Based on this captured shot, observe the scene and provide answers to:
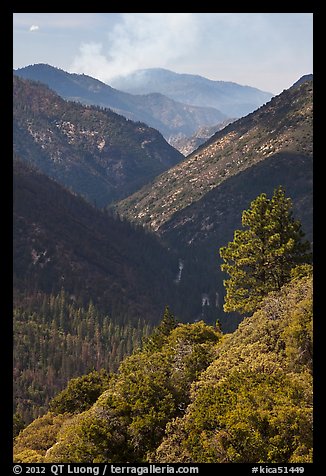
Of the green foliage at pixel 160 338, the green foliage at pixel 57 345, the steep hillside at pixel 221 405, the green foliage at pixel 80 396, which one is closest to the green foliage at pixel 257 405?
the steep hillside at pixel 221 405

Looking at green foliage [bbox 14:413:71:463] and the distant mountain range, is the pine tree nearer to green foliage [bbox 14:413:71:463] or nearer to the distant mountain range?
green foliage [bbox 14:413:71:463]

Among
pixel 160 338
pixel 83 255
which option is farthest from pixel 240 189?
pixel 160 338

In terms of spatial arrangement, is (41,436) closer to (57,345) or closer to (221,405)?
(221,405)

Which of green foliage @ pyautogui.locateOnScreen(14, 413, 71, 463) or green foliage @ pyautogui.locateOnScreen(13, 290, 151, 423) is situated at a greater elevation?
green foliage @ pyautogui.locateOnScreen(14, 413, 71, 463)

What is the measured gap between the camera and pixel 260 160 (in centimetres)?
18775

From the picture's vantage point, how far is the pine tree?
30938mm

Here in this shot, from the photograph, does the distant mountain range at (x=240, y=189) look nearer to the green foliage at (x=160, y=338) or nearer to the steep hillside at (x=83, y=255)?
the steep hillside at (x=83, y=255)

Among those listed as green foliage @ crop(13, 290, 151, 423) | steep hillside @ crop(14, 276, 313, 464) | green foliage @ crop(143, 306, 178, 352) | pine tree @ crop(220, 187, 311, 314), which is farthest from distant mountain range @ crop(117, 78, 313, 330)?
steep hillside @ crop(14, 276, 313, 464)

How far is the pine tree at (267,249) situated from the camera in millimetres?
30938

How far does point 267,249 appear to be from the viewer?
3116 cm
